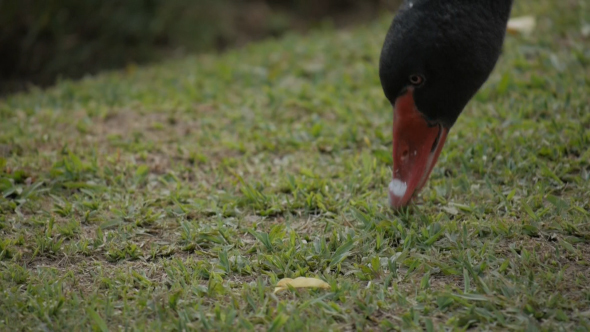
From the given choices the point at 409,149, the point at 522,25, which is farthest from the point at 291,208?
the point at 522,25

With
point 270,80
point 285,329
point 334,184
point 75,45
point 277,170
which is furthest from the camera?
point 75,45

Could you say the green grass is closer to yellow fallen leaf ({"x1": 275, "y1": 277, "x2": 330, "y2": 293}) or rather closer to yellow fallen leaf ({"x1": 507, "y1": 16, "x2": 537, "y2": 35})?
yellow fallen leaf ({"x1": 275, "y1": 277, "x2": 330, "y2": 293})

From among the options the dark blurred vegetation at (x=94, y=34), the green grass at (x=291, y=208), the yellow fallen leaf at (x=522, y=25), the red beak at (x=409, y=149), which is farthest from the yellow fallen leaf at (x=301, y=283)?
the dark blurred vegetation at (x=94, y=34)

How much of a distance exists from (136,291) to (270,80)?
284 cm

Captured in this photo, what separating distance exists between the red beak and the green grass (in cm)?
13

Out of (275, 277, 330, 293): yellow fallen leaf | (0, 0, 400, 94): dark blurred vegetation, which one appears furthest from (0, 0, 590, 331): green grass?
(0, 0, 400, 94): dark blurred vegetation

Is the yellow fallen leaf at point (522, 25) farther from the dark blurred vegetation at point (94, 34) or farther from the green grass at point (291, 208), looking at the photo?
the dark blurred vegetation at point (94, 34)

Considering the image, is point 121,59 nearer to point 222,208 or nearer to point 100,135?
point 100,135

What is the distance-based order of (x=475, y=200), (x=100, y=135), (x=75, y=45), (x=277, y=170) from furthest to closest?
(x=75, y=45), (x=100, y=135), (x=277, y=170), (x=475, y=200)

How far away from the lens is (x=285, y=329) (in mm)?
2238

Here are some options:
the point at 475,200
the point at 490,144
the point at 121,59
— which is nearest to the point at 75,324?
the point at 475,200

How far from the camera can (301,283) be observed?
2504 mm

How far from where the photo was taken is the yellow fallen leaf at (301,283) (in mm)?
2490

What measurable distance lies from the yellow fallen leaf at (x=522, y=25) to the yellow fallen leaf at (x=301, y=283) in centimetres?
357
